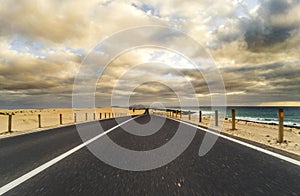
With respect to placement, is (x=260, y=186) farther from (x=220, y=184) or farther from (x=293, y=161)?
(x=293, y=161)

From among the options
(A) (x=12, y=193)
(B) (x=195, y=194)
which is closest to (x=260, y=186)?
(B) (x=195, y=194)

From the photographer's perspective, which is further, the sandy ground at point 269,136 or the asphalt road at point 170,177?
the sandy ground at point 269,136

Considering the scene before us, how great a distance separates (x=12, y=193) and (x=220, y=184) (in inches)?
125

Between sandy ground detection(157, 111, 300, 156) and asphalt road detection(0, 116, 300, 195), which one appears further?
sandy ground detection(157, 111, 300, 156)

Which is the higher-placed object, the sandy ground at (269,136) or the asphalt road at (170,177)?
the asphalt road at (170,177)

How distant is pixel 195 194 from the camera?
3.54 meters

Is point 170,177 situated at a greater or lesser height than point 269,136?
greater

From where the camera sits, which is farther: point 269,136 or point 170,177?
point 269,136

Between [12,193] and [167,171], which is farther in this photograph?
[167,171]

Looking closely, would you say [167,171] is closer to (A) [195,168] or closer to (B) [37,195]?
(A) [195,168]

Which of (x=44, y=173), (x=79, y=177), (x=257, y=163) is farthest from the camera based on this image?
(x=257, y=163)

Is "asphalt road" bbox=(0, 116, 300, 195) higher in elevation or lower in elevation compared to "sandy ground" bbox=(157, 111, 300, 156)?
higher

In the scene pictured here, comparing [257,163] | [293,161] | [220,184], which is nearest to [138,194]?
[220,184]

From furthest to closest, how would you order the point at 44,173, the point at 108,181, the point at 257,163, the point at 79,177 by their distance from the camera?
the point at 257,163
the point at 44,173
the point at 79,177
the point at 108,181
